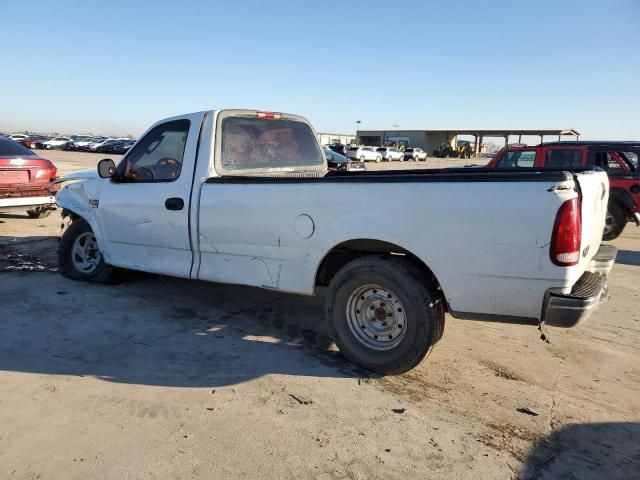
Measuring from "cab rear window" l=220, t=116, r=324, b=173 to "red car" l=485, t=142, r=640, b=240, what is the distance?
17.8 ft

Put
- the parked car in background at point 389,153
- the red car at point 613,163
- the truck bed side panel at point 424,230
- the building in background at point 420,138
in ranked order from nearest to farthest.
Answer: the truck bed side panel at point 424,230, the red car at point 613,163, the parked car in background at point 389,153, the building in background at point 420,138

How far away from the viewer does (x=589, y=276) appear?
3732mm

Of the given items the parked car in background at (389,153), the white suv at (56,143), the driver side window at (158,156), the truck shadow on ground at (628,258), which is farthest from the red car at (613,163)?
the white suv at (56,143)

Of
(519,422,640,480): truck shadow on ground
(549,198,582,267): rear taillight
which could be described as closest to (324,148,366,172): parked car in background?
(549,198,582,267): rear taillight

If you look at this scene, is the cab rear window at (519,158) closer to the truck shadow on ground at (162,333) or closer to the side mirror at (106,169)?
the truck shadow on ground at (162,333)

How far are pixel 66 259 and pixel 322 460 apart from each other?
4634mm

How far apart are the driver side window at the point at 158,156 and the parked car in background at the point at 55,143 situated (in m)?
57.8

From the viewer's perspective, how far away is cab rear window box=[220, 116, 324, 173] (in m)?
5.02

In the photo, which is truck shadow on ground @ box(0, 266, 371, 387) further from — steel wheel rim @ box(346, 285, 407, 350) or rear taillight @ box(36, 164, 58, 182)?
rear taillight @ box(36, 164, 58, 182)

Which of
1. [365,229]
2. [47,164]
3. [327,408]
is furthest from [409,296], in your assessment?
[47,164]

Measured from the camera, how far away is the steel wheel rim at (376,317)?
3.84 meters

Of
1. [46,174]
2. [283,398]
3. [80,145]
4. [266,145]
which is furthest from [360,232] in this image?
[80,145]

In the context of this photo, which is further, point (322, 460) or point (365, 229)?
point (365, 229)

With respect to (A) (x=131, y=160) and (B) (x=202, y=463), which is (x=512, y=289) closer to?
(B) (x=202, y=463)
